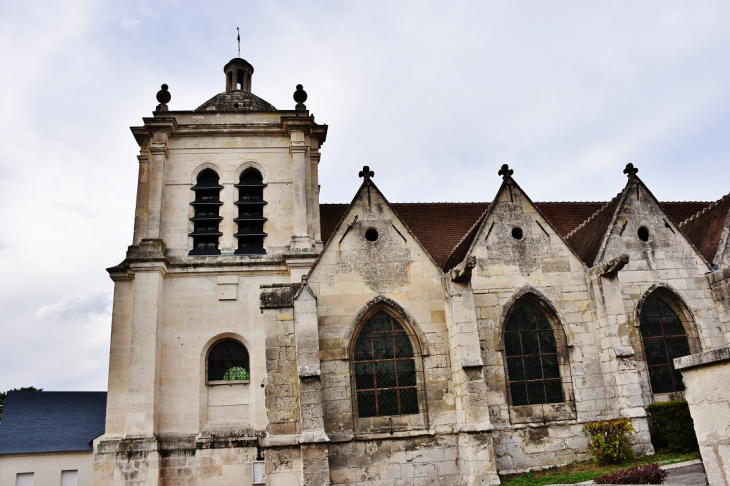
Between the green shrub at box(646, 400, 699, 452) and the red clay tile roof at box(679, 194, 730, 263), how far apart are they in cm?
470

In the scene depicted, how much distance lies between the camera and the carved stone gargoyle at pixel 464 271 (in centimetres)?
1384

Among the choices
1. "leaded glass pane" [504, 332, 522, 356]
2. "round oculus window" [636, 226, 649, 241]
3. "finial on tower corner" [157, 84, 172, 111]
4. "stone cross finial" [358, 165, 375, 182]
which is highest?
"finial on tower corner" [157, 84, 172, 111]

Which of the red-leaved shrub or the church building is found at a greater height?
the church building

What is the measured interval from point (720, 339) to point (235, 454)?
1368cm

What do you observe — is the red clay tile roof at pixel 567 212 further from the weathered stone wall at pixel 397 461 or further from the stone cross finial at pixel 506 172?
the weathered stone wall at pixel 397 461

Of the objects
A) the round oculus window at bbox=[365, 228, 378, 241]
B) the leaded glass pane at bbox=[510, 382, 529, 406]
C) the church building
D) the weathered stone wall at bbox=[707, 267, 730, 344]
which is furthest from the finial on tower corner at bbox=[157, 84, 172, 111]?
the weathered stone wall at bbox=[707, 267, 730, 344]

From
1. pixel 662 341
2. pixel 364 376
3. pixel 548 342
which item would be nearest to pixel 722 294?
pixel 662 341

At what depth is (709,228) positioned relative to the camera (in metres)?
17.7

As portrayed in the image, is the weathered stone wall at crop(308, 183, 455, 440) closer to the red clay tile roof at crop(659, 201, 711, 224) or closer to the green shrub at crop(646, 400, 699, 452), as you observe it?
the green shrub at crop(646, 400, 699, 452)

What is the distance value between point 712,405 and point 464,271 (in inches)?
281

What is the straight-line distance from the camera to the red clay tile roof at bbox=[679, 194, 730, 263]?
1692cm

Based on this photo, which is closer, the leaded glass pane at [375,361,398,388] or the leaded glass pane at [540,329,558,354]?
the leaded glass pane at [375,361,398,388]

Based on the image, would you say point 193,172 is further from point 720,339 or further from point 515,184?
point 720,339

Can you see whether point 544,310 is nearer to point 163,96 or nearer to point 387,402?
point 387,402
